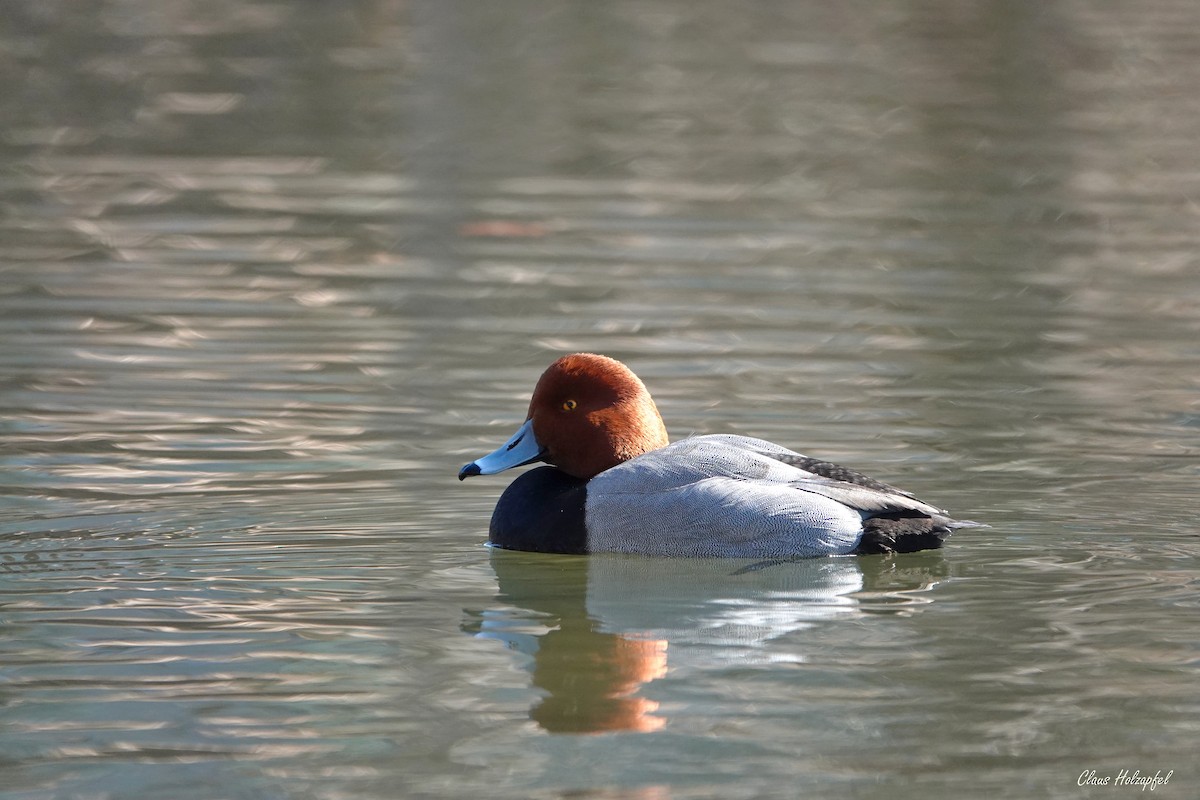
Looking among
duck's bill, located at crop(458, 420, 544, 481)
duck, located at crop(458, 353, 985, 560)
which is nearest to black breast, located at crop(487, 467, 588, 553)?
duck, located at crop(458, 353, 985, 560)

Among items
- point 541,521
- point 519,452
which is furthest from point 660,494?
point 519,452

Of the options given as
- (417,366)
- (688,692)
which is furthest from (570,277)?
(688,692)

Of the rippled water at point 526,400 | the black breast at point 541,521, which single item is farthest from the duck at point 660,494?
the rippled water at point 526,400

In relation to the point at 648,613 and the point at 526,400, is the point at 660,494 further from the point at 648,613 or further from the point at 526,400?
the point at 526,400

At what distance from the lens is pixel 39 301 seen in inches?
441

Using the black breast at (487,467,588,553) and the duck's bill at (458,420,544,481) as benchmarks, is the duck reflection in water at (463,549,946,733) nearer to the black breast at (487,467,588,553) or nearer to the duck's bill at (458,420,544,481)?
the black breast at (487,467,588,553)

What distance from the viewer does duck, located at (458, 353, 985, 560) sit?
22.5 ft

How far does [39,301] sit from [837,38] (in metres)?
15.8

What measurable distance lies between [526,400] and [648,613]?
3.08 metres

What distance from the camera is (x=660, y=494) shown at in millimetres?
6949

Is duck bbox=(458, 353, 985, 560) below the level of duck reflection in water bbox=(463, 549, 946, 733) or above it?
above

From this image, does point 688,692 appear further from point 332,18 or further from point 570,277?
point 332,18

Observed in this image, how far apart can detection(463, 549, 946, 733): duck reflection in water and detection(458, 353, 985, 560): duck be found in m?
0.08

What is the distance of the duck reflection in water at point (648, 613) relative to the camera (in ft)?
18.0
